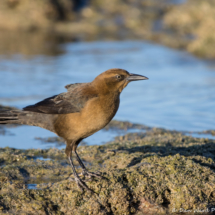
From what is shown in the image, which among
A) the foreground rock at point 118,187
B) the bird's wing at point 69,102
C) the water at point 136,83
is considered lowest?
the foreground rock at point 118,187

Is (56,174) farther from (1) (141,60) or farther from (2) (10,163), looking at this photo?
(1) (141,60)

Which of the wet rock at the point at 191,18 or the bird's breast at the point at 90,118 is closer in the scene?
the bird's breast at the point at 90,118

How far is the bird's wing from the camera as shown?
5.37m

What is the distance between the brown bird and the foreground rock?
1.06ft

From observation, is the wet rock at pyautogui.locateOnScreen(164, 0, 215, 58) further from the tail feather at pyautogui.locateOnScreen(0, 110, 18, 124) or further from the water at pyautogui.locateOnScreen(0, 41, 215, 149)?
the tail feather at pyautogui.locateOnScreen(0, 110, 18, 124)

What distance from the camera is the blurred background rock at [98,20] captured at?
2000cm

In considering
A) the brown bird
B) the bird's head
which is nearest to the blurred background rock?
the brown bird

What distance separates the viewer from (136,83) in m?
12.7

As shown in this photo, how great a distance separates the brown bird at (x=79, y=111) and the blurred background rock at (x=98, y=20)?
1339 centimetres

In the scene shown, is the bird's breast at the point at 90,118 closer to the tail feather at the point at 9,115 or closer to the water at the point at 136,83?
the tail feather at the point at 9,115

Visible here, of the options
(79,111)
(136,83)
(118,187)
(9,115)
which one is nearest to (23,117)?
(9,115)

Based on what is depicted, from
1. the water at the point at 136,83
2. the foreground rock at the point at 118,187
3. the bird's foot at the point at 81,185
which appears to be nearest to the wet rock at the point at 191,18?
the water at the point at 136,83

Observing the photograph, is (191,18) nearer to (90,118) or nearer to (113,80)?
(113,80)

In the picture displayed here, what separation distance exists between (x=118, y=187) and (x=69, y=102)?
1.44 m
